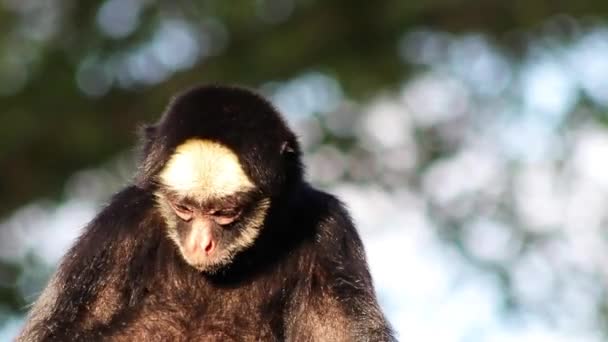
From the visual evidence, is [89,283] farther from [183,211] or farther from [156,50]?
[156,50]

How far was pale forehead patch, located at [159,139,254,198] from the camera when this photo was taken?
6402mm

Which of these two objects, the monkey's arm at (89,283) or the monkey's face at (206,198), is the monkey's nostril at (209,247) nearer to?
the monkey's face at (206,198)

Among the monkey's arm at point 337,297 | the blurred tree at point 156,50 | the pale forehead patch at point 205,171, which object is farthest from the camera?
the blurred tree at point 156,50

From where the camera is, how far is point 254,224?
6715 mm

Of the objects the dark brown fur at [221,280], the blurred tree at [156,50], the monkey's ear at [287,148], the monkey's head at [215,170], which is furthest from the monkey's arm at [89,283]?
the blurred tree at [156,50]

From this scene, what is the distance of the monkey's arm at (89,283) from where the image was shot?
21.8 ft

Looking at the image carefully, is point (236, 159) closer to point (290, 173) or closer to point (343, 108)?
point (290, 173)

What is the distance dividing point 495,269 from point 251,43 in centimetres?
458

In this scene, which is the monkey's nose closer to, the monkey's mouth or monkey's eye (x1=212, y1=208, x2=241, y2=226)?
the monkey's mouth

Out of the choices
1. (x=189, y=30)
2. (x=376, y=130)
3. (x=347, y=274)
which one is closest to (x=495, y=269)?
(x=376, y=130)

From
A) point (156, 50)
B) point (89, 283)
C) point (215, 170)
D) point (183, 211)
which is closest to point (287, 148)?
point (215, 170)

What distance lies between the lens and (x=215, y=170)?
6.41 m

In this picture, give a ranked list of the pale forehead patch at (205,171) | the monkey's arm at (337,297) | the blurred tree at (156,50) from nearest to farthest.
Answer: the pale forehead patch at (205,171) < the monkey's arm at (337,297) < the blurred tree at (156,50)

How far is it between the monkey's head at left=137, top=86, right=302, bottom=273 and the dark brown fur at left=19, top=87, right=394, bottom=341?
0.06 feet
